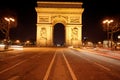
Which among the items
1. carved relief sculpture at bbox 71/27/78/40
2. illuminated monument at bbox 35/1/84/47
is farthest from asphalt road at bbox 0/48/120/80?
carved relief sculpture at bbox 71/27/78/40

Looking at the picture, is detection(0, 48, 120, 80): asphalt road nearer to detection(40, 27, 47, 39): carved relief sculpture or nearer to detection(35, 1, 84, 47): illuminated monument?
detection(40, 27, 47, 39): carved relief sculpture

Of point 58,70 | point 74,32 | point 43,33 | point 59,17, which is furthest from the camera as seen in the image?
point 59,17

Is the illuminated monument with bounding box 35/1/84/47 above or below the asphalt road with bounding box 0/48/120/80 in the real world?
above

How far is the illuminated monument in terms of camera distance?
69.2 m

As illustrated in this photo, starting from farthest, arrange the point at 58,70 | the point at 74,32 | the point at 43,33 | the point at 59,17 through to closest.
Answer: the point at 59,17 → the point at 74,32 → the point at 43,33 → the point at 58,70

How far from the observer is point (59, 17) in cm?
6988

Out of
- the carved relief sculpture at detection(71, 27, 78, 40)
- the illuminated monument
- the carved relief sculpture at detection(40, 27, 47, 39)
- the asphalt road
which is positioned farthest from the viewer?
the carved relief sculpture at detection(71, 27, 78, 40)

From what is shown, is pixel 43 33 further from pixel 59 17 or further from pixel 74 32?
pixel 74 32

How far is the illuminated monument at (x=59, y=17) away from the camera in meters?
69.2

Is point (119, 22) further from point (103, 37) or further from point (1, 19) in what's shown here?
point (103, 37)

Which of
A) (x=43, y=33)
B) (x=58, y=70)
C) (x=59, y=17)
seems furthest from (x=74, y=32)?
(x=58, y=70)

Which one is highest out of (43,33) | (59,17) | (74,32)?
(59,17)

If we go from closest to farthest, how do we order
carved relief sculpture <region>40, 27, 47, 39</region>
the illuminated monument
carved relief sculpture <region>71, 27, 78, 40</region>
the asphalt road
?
the asphalt road → carved relief sculpture <region>40, 27, 47, 39</region> → the illuminated monument → carved relief sculpture <region>71, 27, 78, 40</region>

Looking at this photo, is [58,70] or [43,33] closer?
[58,70]
